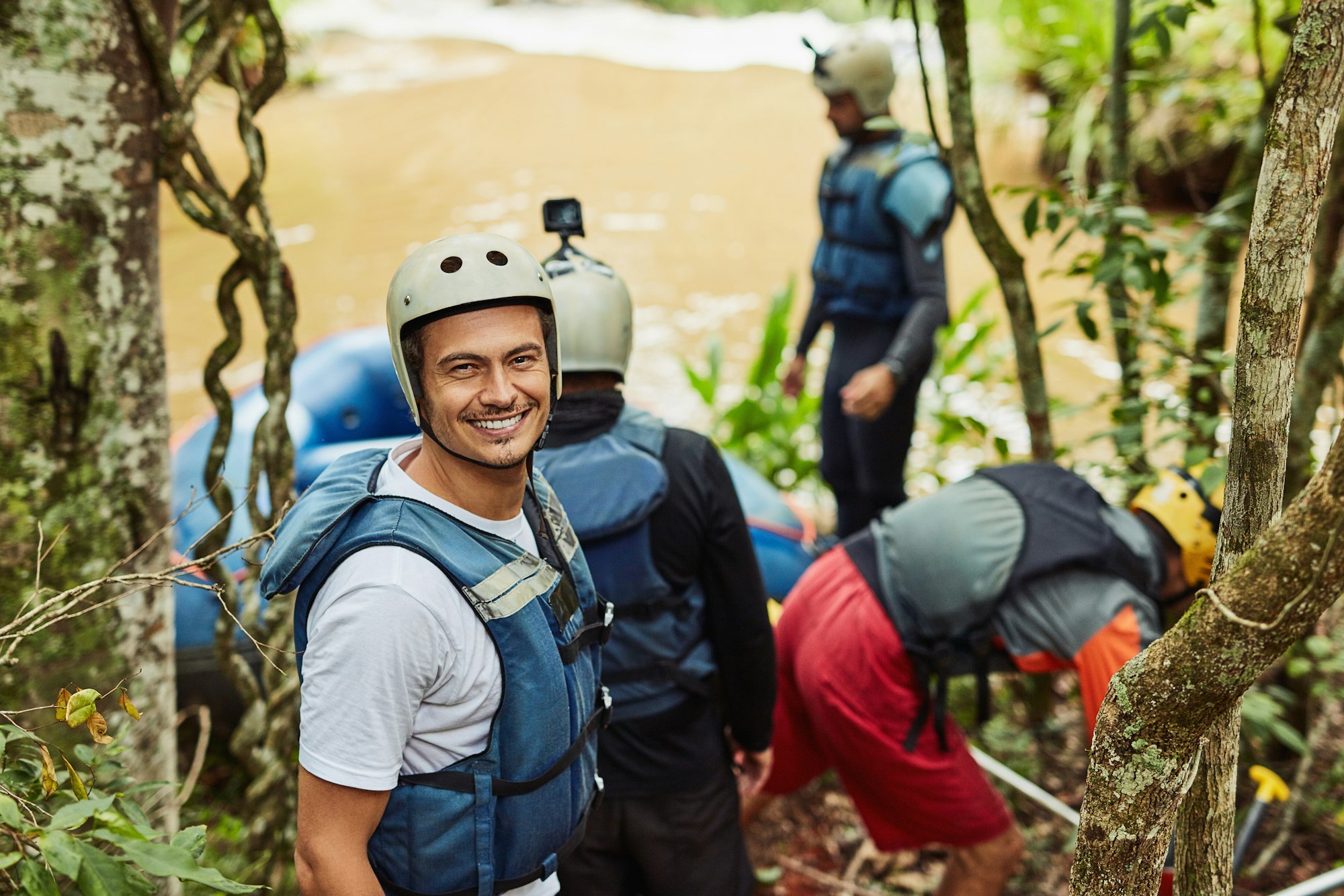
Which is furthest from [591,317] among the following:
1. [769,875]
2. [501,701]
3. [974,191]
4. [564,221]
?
[769,875]

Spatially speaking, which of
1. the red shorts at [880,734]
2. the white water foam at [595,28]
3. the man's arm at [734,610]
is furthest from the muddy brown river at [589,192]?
the man's arm at [734,610]

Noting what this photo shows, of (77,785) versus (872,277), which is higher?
(872,277)

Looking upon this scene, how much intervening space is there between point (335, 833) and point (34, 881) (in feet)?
1.11

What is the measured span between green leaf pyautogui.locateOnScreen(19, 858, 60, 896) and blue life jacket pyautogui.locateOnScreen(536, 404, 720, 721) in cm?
99

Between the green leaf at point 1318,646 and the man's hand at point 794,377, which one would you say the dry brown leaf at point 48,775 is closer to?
the green leaf at point 1318,646

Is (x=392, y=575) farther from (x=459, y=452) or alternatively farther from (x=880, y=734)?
(x=880, y=734)

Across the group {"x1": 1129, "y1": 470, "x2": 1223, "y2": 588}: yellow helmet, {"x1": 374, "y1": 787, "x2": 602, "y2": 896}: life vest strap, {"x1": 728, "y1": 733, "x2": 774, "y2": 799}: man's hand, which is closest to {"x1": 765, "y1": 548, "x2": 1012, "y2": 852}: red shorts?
{"x1": 728, "y1": 733, "x2": 774, "y2": 799}: man's hand

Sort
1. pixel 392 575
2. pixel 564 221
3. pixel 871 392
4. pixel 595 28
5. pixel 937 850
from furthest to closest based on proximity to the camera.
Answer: pixel 595 28 < pixel 871 392 < pixel 937 850 < pixel 564 221 < pixel 392 575

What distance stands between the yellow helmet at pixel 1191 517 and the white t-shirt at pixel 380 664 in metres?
1.67

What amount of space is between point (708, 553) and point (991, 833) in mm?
1025

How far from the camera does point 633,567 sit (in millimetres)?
1954

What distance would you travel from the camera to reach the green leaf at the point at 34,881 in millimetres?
1028

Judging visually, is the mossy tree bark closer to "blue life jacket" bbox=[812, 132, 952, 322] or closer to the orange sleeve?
the orange sleeve

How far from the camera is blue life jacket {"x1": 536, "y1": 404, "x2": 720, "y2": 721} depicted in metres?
1.91
